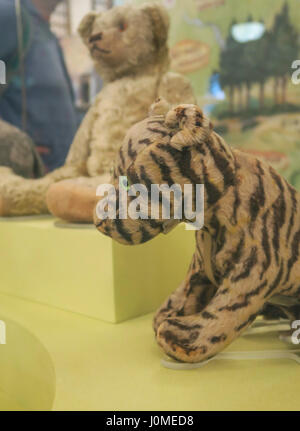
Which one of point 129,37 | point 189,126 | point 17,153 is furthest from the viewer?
point 17,153

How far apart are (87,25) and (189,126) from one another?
900 mm

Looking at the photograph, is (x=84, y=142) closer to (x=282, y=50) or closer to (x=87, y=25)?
(x=87, y=25)

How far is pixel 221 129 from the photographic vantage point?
1.80 m

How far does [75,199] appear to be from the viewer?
1.18 m

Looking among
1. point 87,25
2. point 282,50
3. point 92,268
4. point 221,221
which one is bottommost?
point 92,268

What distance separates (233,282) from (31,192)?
0.86 metres

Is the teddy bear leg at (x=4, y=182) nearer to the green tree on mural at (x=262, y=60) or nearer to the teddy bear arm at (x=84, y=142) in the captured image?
the teddy bear arm at (x=84, y=142)

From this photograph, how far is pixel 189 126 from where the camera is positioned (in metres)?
0.67

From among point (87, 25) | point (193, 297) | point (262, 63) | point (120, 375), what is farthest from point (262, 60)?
point (120, 375)

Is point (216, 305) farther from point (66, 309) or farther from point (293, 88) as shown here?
point (293, 88)

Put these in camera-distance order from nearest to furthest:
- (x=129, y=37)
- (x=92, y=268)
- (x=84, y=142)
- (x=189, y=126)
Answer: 1. (x=189, y=126)
2. (x=92, y=268)
3. (x=129, y=37)
4. (x=84, y=142)

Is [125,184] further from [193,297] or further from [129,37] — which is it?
[129,37]

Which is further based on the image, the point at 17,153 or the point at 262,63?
the point at 262,63

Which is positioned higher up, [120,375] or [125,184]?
[125,184]
